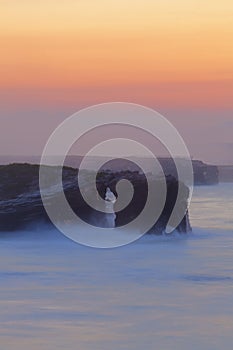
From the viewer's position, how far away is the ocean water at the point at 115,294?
12047 millimetres

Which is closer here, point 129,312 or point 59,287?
point 129,312

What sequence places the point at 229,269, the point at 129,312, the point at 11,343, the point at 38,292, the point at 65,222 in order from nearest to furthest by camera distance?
the point at 11,343, the point at 129,312, the point at 38,292, the point at 229,269, the point at 65,222

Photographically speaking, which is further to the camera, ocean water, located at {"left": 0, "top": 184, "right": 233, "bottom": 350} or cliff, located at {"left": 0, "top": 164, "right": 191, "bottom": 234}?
cliff, located at {"left": 0, "top": 164, "right": 191, "bottom": 234}

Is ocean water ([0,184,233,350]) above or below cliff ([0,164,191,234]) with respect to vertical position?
below

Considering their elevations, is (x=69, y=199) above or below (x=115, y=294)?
above

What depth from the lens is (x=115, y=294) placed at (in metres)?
15.3

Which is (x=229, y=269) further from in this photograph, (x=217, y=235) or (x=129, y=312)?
(x=217, y=235)

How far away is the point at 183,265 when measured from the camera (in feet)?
62.7

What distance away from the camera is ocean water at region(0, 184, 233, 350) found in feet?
39.5

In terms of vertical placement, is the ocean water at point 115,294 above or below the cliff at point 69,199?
below

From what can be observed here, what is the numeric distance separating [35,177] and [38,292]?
36.6ft

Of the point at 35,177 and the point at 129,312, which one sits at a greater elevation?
the point at 35,177

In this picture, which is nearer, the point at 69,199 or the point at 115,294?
the point at 115,294

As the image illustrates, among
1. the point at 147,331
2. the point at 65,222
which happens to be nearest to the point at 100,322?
the point at 147,331
